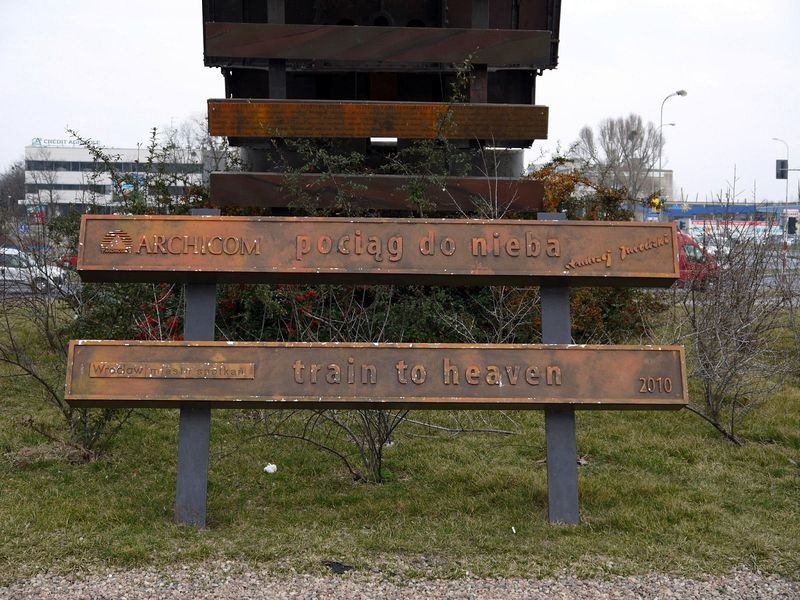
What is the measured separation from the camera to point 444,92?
13.2 m

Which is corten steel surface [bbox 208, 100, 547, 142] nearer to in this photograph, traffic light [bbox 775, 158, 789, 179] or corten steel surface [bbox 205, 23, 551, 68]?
corten steel surface [bbox 205, 23, 551, 68]

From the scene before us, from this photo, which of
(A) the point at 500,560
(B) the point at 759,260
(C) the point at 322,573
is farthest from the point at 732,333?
(C) the point at 322,573

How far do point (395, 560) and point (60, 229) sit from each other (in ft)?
19.6

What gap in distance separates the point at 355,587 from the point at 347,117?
7.21 meters

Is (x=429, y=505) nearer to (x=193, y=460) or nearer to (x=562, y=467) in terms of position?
(x=562, y=467)

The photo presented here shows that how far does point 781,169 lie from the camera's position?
134 ft

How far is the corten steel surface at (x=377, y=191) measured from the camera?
10.5 m

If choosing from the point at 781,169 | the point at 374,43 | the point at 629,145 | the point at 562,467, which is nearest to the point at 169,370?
the point at 562,467

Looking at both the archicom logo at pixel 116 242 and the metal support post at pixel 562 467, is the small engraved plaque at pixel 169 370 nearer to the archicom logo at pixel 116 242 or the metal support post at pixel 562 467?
the archicom logo at pixel 116 242

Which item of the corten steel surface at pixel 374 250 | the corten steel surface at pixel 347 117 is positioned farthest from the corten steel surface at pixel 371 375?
the corten steel surface at pixel 347 117

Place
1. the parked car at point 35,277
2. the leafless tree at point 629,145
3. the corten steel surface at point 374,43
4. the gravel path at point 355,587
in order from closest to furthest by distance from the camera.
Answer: the gravel path at point 355,587
the parked car at point 35,277
the corten steel surface at point 374,43
the leafless tree at point 629,145

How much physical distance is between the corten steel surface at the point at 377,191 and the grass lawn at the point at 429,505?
10.7 ft

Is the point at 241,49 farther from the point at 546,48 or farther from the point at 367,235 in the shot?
the point at 367,235

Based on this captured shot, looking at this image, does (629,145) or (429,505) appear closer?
(429,505)
